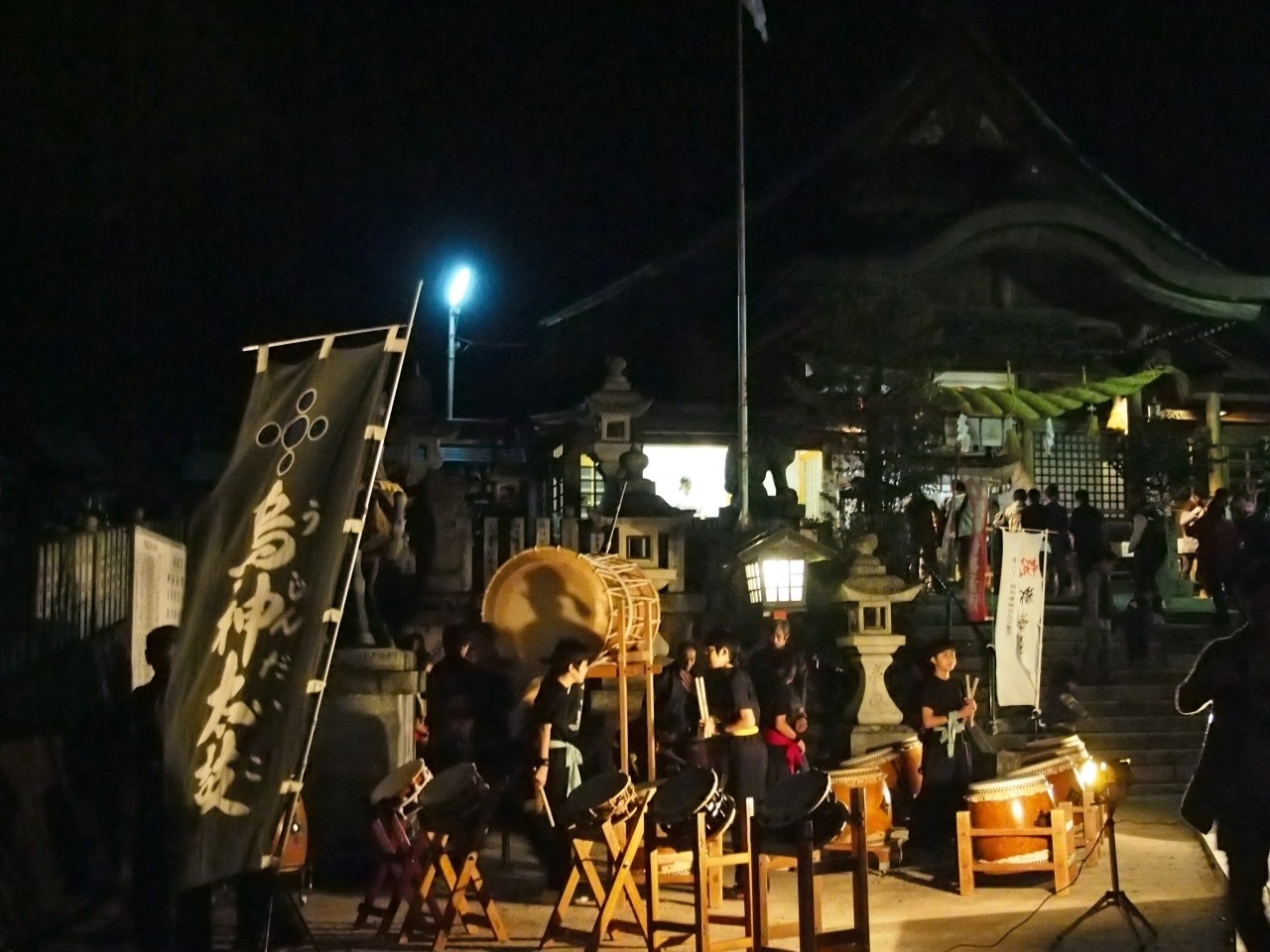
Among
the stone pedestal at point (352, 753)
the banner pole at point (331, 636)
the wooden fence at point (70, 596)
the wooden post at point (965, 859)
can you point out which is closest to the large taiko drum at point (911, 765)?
the wooden post at point (965, 859)

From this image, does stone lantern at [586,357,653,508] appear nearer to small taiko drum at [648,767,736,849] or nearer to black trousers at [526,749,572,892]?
black trousers at [526,749,572,892]

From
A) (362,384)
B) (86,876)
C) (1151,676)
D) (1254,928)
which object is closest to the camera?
(362,384)

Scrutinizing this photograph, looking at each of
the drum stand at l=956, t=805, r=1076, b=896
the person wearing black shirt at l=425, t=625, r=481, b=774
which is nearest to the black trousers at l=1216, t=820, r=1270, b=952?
the drum stand at l=956, t=805, r=1076, b=896

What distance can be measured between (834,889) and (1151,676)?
720 centimetres

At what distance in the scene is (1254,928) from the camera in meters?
5.61

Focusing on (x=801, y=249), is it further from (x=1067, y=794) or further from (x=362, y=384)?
(x=362, y=384)

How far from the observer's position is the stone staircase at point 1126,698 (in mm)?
13789

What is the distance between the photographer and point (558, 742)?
31.7 feet

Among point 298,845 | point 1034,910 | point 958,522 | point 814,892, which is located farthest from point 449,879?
point 958,522

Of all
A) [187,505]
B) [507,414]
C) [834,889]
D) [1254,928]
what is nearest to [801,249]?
[507,414]

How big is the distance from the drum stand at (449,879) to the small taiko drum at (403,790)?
191 mm

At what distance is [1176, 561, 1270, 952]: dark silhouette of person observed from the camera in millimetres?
5633

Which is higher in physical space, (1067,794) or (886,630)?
(886,630)

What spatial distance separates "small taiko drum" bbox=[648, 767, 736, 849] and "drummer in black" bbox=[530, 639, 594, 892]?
0.85 m
